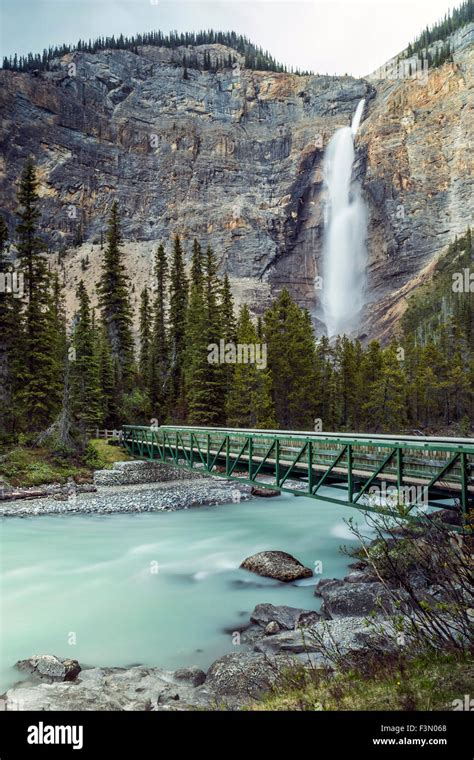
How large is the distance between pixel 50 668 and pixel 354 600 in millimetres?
6462

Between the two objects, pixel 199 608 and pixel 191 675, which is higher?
pixel 191 675

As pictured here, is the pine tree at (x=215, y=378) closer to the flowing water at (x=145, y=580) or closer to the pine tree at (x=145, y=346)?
the pine tree at (x=145, y=346)

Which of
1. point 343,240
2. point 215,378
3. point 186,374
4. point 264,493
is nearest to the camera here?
point 264,493

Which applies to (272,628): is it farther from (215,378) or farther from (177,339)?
(177,339)

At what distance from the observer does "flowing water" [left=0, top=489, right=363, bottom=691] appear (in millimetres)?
10062

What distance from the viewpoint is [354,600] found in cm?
1055

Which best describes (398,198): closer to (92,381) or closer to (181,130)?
(181,130)

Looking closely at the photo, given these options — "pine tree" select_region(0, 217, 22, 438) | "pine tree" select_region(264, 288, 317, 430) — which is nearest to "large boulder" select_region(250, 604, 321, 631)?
"pine tree" select_region(0, 217, 22, 438)

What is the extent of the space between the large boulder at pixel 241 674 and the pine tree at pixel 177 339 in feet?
111

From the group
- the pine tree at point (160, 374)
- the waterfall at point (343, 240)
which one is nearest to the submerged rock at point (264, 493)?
the pine tree at point (160, 374)

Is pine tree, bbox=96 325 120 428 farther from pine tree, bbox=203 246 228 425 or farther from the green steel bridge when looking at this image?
the green steel bridge

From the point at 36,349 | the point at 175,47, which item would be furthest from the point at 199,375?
the point at 175,47

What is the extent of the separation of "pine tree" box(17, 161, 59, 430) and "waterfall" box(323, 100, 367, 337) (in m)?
73.6

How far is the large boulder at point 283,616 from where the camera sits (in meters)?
10.3
